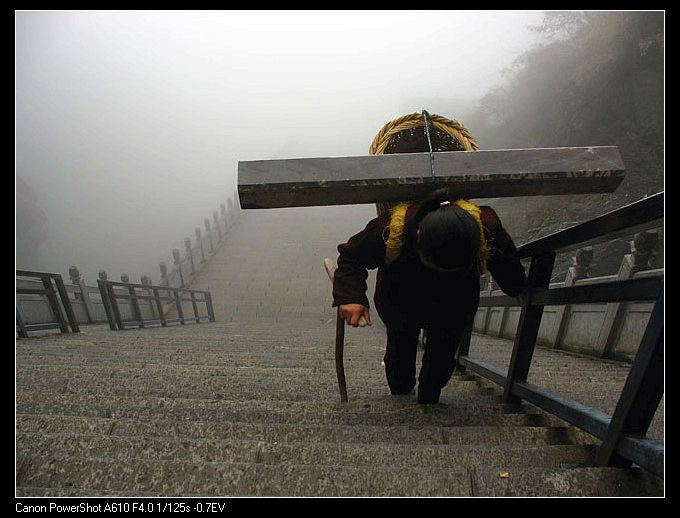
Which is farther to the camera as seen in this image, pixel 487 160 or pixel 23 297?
pixel 23 297

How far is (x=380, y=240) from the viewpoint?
1997 mm

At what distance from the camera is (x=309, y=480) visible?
1.27 m

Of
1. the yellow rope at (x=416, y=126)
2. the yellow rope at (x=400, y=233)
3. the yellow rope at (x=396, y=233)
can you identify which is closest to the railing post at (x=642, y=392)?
the yellow rope at (x=400, y=233)

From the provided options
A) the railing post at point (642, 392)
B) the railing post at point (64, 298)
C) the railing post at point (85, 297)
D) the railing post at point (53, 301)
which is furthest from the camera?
the railing post at point (85, 297)

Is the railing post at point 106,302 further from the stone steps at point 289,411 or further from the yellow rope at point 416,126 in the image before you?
the yellow rope at point 416,126

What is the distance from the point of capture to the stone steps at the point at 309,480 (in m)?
1.23

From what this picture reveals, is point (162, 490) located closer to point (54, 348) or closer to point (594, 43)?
point (54, 348)

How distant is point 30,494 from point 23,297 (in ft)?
19.9

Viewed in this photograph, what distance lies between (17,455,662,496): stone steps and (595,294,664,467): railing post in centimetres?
10

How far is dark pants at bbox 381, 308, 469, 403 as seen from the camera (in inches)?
82.4
